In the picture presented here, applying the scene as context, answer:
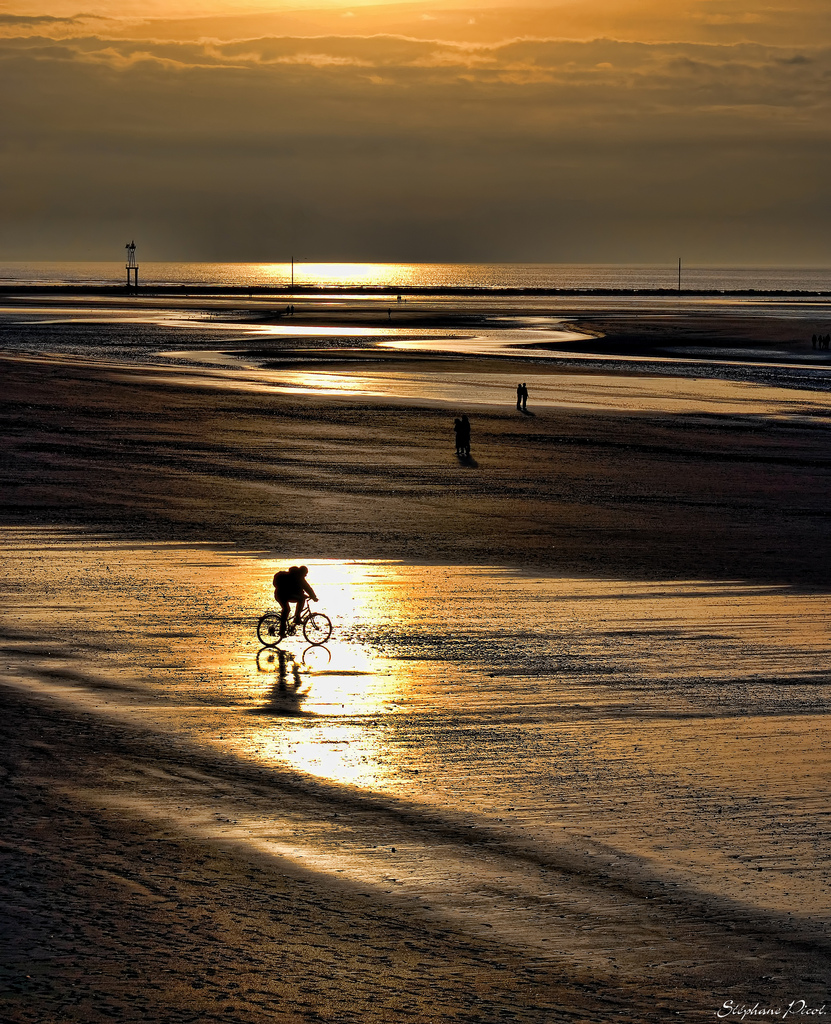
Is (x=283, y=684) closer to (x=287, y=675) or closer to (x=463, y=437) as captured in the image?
(x=287, y=675)

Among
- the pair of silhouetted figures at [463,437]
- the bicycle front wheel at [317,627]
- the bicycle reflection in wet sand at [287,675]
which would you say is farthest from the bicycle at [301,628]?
the pair of silhouetted figures at [463,437]

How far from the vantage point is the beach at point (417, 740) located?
342 inches

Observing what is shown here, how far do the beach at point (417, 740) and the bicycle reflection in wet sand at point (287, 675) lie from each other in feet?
0.23

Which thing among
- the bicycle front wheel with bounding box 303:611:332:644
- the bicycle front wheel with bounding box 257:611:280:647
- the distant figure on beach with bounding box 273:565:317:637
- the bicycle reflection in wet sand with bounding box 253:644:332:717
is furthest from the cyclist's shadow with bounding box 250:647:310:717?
the bicycle front wheel with bounding box 303:611:332:644

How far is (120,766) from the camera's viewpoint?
12352mm

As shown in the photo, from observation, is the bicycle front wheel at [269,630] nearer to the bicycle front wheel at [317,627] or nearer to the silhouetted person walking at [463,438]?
the bicycle front wheel at [317,627]

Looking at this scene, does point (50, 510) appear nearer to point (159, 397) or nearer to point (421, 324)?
point (159, 397)

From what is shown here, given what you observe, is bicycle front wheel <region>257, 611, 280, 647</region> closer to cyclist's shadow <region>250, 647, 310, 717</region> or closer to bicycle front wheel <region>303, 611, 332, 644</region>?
cyclist's shadow <region>250, 647, 310, 717</region>

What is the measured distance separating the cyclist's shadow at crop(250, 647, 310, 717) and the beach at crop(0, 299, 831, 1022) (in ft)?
0.22

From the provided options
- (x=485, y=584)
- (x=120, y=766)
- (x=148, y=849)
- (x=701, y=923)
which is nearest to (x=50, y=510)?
(x=485, y=584)

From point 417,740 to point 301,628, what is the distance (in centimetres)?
481

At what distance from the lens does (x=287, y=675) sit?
52.3ft

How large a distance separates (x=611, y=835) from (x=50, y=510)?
19.4 metres

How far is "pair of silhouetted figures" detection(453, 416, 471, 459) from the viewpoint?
119ft
